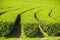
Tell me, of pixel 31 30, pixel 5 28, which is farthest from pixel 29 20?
pixel 5 28

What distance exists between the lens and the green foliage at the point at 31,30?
5006mm

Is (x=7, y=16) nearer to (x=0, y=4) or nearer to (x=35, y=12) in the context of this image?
(x=0, y=4)

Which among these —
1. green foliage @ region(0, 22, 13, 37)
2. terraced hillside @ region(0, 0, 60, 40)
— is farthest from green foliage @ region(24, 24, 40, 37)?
green foliage @ region(0, 22, 13, 37)

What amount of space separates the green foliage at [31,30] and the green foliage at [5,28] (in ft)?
1.57

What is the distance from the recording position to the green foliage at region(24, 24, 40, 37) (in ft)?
16.4

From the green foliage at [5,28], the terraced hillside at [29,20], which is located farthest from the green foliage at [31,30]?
the green foliage at [5,28]

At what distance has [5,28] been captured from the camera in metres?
4.96

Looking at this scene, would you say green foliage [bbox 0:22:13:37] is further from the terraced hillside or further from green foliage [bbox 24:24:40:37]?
green foliage [bbox 24:24:40:37]

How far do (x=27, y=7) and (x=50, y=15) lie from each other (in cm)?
78

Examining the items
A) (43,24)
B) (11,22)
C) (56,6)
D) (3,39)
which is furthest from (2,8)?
(56,6)

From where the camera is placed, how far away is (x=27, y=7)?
5223 mm

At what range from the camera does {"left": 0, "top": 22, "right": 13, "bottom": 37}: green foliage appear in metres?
4.93

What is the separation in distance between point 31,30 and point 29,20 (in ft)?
1.03

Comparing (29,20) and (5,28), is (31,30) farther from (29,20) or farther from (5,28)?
(5,28)
